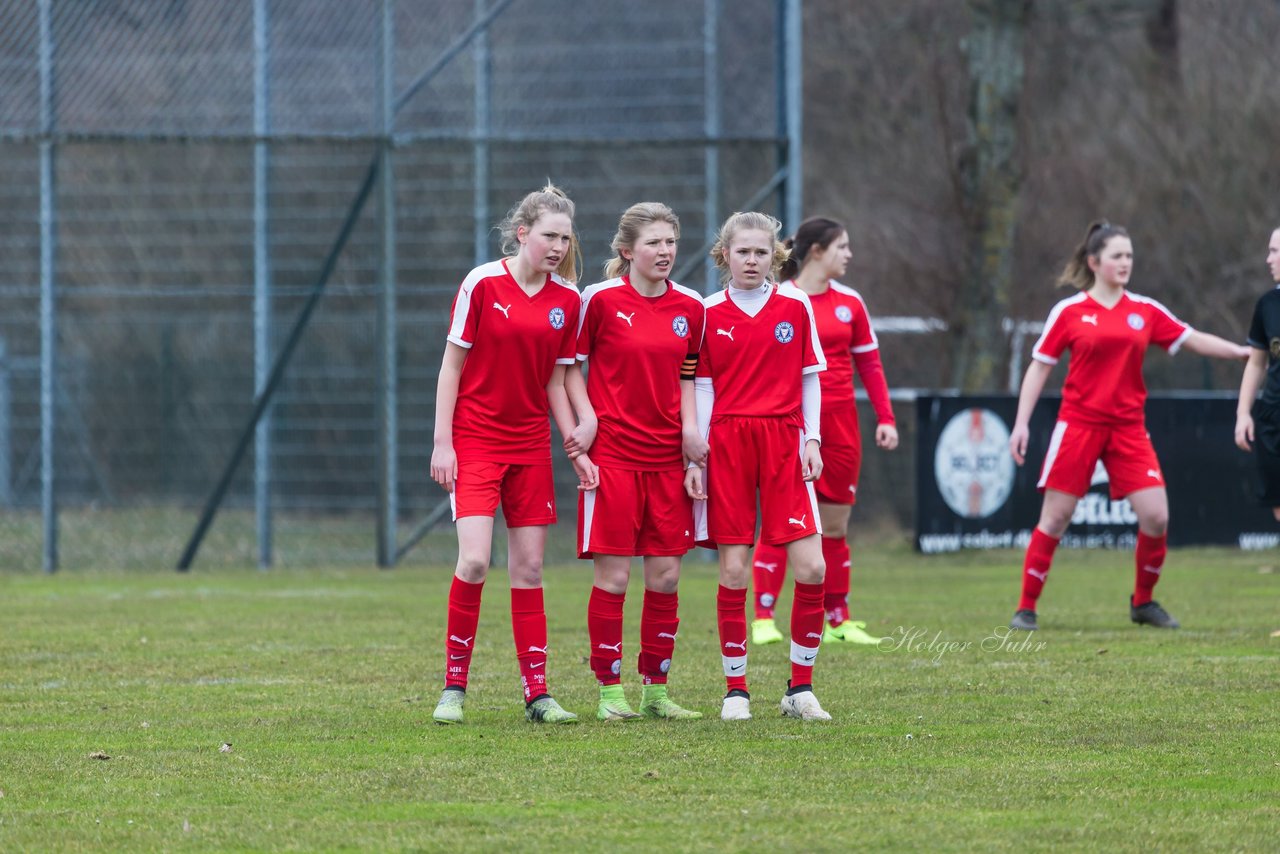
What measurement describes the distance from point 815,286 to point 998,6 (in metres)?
10.3

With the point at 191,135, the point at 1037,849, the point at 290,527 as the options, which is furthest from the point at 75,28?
the point at 1037,849

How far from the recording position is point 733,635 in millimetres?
6512

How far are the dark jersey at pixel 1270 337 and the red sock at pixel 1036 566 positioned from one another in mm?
1358

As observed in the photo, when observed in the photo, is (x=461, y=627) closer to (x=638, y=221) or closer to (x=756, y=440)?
(x=756, y=440)

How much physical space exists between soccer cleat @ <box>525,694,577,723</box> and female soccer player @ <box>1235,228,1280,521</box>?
13.3ft

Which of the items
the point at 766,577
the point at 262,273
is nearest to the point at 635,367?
the point at 766,577

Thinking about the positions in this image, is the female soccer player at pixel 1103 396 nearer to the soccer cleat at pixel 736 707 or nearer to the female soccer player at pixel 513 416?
the soccer cleat at pixel 736 707

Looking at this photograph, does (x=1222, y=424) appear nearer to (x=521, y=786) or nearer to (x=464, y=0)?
(x=464, y=0)

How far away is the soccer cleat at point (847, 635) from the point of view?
9.12 m

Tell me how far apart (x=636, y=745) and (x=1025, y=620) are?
4.23m

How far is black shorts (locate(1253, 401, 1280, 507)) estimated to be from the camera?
8820 millimetres

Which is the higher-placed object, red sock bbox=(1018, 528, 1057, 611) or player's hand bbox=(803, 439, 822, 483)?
player's hand bbox=(803, 439, 822, 483)

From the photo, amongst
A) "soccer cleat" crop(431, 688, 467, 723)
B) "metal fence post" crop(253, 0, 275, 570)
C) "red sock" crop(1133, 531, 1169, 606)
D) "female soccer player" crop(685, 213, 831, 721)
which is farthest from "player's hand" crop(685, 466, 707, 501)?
"metal fence post" crop(253, 0, 275, 570)

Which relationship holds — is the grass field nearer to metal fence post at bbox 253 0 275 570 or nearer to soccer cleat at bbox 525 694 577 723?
soccer cleat at bbox 525 694 577 723
